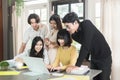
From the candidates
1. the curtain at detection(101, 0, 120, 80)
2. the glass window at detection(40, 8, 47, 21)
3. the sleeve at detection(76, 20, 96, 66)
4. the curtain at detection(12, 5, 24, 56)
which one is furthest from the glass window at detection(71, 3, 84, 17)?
the sleeve at detection(76, 20, 96, 66)

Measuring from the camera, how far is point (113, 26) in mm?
3693

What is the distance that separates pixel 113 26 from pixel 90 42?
1.51 meters

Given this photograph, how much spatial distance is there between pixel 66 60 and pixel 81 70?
450 mm

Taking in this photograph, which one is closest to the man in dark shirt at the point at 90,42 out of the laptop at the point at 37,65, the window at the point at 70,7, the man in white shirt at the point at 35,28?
the laptop at the point at 37,65

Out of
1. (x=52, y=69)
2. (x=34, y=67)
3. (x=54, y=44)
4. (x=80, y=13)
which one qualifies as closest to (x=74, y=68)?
(x=52, y=69)

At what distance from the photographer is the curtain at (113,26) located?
367cm

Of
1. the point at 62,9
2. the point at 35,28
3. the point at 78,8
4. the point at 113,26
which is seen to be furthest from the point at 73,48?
the point at 62,9

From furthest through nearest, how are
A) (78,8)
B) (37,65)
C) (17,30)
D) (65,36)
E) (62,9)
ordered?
(17,30)
(62,9)
(78,8)
(65,36)
(37,65)

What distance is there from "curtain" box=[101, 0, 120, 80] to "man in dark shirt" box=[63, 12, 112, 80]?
1.24m

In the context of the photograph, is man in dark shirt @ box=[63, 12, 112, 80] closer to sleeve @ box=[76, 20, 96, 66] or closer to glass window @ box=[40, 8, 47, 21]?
sleeve @ box=[76, 20, 96, 66]

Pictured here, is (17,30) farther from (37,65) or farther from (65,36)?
(37,65)

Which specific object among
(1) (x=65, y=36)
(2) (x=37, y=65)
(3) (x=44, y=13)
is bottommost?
(2) (x=37, y=65)

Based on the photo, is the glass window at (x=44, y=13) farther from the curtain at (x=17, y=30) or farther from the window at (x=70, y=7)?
the curtain at (x=17, y=30)

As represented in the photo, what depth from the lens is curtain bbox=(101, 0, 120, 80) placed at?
12.0ft
